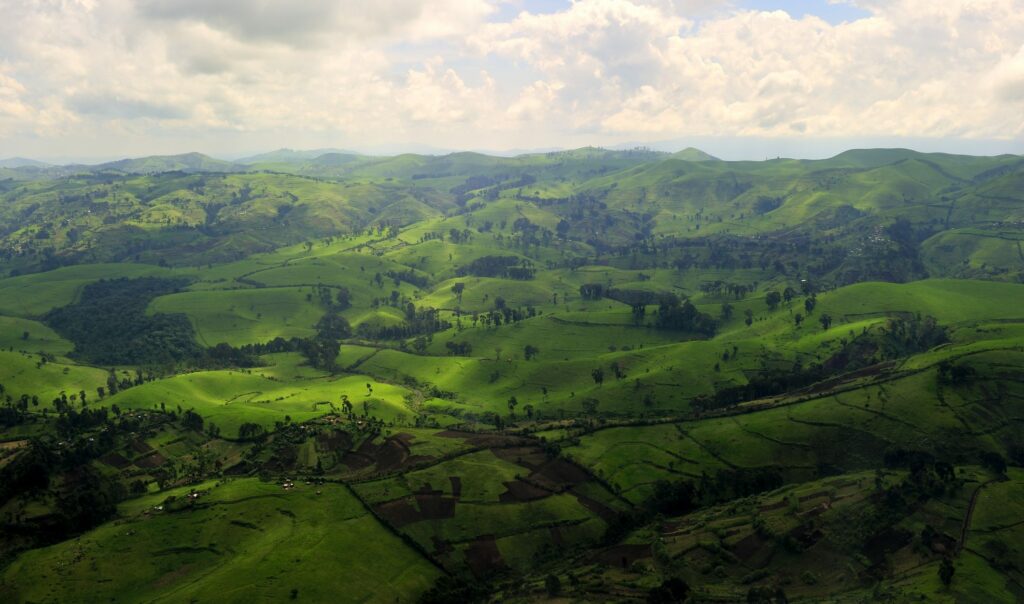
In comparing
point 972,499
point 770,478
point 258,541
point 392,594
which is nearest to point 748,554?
point 770,478

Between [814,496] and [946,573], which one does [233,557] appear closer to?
[814,496]

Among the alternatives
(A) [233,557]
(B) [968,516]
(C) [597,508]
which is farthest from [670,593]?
(A) [233,557]

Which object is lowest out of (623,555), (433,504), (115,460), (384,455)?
(623,555)

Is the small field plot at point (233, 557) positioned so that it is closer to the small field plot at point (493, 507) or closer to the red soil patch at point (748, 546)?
the small field plot at point (493, 507)

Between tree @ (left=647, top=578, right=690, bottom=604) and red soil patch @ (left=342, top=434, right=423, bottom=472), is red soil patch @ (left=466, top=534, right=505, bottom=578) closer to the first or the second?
tree @ (left=647, top=578, right=690, bottom=604)

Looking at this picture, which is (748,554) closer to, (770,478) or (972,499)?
(770,478)

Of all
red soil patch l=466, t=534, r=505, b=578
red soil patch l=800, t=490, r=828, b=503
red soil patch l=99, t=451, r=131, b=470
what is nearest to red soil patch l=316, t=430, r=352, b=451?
red soil patch l=99, t=451, r=131, b=470
